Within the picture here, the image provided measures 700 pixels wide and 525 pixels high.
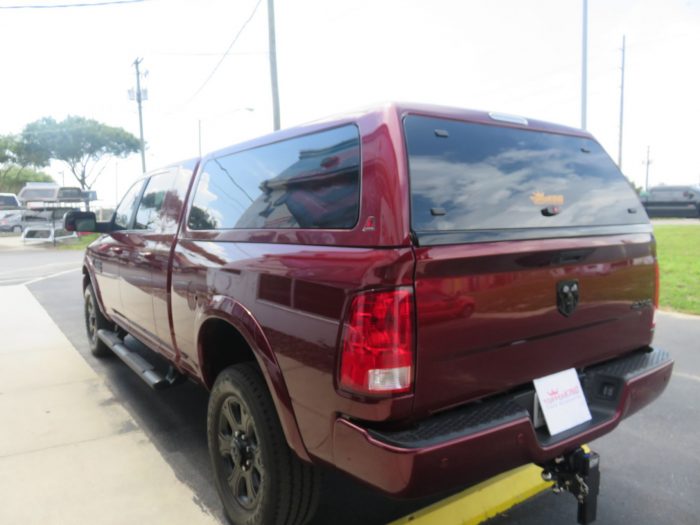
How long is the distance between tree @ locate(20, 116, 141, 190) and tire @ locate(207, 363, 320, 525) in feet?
146

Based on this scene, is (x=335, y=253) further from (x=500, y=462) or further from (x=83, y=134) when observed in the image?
(x=83, y=134)

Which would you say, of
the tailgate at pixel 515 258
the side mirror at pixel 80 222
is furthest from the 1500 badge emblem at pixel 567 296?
the side mirror at pixel 80 222

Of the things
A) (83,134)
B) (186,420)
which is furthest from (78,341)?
(83,134)

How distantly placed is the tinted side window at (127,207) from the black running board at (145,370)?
100cm

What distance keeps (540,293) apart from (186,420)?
2.87 m

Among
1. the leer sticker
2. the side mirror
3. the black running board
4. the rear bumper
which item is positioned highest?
the leer sticker

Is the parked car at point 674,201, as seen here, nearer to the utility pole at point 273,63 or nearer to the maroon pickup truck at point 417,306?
the utility pole at point 273,63

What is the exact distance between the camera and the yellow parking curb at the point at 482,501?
2.61 metres

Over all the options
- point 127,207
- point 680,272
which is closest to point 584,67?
point 680,272

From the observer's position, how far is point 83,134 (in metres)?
43.3

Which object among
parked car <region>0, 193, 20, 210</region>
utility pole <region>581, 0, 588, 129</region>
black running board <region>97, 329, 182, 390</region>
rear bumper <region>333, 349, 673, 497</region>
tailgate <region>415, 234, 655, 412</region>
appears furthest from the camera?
parked car <region>0, 193, 20, 210</region>

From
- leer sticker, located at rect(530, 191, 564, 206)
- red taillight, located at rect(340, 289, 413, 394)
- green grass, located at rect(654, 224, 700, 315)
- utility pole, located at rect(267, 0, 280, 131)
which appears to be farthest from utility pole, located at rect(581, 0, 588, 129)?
red taillight, located at rect(340, 289, 413, 394)

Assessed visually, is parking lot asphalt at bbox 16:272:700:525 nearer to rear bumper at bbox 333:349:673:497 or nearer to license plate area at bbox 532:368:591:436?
rear bumper at bbox 333:349:673:497

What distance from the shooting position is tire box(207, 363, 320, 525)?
2.34 meters
